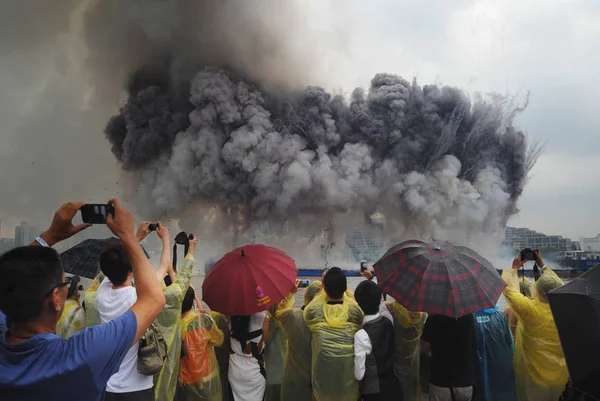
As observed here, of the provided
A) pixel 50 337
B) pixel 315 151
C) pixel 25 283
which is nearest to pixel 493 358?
pixel 50 337

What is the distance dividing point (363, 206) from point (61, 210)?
33.6 m

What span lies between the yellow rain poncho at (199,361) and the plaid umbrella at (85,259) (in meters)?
1.40

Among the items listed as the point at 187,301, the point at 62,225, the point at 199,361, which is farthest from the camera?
the point at 187,301

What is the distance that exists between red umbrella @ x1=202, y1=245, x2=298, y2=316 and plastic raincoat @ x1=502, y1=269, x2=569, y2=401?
2.12 m

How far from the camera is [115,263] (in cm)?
302

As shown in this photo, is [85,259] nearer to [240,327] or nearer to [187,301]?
[187,301]

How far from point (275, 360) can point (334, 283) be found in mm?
1427

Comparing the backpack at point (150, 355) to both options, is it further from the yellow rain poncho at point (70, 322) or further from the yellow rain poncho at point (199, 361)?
the yellow rain poncho at point (70, 322)

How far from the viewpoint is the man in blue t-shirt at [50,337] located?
145cm

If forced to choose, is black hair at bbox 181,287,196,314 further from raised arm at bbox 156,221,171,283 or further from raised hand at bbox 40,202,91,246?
raised hand at bbox 40,202,91,246

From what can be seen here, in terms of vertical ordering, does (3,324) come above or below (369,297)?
above

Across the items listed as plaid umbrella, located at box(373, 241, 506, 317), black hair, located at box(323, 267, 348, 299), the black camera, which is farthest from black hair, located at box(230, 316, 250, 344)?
the black camera

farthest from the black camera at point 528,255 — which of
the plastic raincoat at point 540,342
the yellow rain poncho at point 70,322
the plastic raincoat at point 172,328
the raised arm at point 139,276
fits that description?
the yellow rain poncho at point 70,322

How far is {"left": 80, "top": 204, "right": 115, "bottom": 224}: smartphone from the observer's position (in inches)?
74.2
